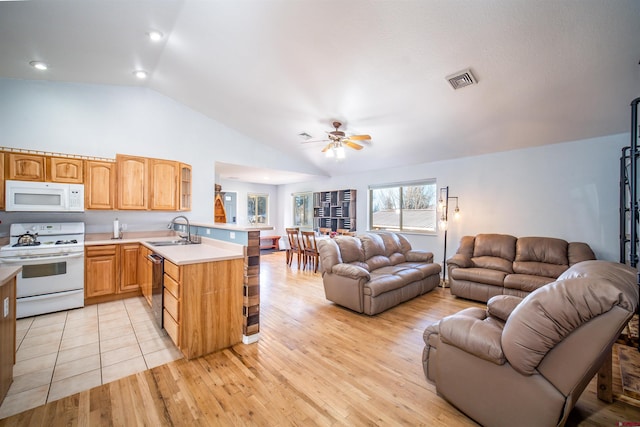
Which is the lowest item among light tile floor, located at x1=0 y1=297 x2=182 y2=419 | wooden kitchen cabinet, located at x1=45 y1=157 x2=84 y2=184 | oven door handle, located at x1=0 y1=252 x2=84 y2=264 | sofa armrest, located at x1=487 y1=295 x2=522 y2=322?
light tile floor, located at x1=0 y1=297 x2=182 y2=419

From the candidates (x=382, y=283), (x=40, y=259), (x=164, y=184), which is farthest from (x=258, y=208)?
(x=382, y=283)

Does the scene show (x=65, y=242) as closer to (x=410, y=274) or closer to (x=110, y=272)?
(x=110, y=272)

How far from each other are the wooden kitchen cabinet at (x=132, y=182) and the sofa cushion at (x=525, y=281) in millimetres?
5721

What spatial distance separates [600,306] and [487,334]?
572 millimetres

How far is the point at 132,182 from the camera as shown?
13.7 feet

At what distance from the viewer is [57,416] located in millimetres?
1704

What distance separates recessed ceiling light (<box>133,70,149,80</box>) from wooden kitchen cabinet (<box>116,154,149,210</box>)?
4.10 feet

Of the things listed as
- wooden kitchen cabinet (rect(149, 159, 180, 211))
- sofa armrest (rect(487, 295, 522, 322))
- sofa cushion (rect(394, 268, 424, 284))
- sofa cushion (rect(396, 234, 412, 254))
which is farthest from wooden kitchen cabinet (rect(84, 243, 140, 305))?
sofa armrest (rect(487, 295, 522, 322))

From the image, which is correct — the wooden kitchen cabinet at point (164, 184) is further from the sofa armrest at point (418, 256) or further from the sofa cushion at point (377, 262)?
the sofa armrest at point (418, 256)

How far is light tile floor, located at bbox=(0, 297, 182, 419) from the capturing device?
198 cm

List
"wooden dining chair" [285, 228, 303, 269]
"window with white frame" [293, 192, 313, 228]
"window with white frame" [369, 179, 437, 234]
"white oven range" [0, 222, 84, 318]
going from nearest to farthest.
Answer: "white oven range" [0, 222, 84, 318] < "window with white frame" [369, 179, 437, 234] < "wooden dining chair" [285, 228, 303, 269] < "window with white frame" [293, 192, 313, 228]

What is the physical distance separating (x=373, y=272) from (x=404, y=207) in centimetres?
275

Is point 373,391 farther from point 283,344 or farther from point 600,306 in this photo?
point 600,306

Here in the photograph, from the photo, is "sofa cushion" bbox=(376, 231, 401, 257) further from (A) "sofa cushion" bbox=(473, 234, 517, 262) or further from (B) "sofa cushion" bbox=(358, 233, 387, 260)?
(A) "sofa cushion" bbox=(473, 234, 517, 262)
